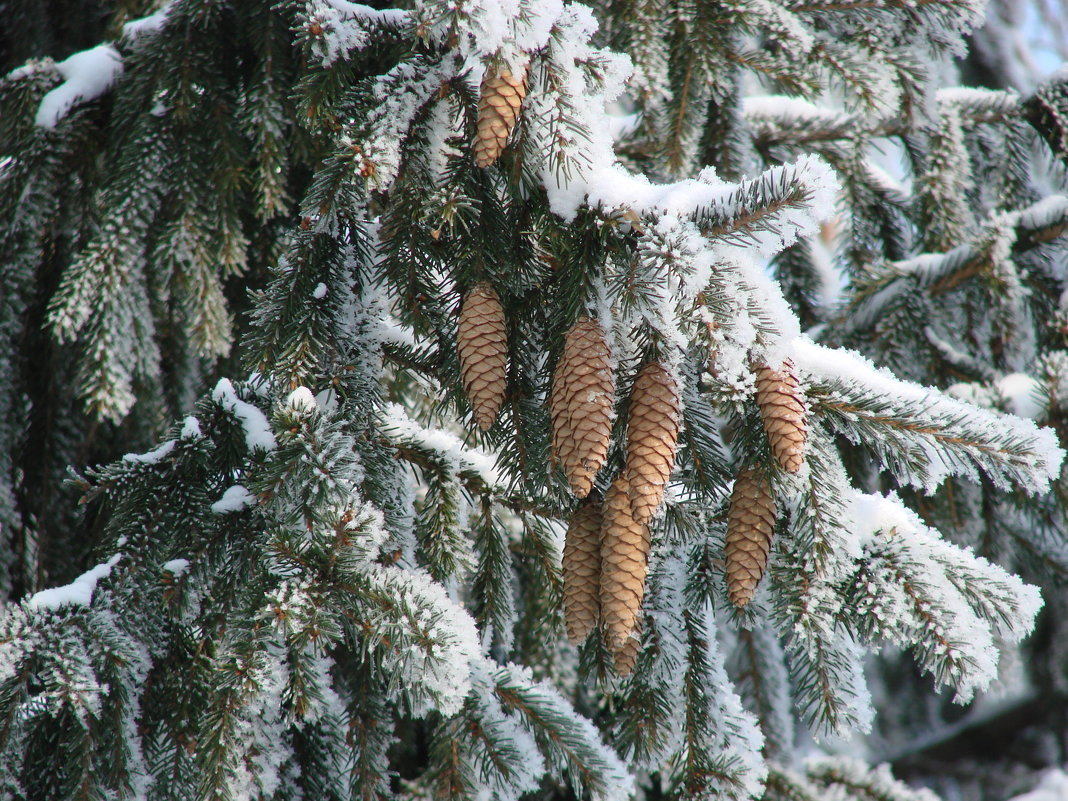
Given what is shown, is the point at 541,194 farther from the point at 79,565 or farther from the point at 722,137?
the point at 79,565

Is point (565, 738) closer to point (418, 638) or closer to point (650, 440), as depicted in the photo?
point (418, 638)

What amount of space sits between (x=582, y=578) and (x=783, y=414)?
0.35m

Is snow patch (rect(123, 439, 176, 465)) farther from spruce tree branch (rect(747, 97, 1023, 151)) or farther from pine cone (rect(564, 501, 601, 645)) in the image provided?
spruce tree branch (rect(747, 97, 1023, 151))

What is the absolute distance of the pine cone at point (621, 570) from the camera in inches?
37.1

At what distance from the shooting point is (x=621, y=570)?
950mm

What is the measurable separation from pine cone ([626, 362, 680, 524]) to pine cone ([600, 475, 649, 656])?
0.03 m

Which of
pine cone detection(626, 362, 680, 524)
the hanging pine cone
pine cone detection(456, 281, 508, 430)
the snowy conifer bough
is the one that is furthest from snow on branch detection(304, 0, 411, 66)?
the hanging pine cone

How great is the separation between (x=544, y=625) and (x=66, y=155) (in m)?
1.58

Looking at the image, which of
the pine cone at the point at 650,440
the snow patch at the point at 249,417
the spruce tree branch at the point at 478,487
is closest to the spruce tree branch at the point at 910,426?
the pine cone at the point at 650,440

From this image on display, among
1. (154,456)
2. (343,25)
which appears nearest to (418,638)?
(154,456)

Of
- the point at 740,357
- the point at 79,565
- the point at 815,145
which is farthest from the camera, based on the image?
the point at 815,145

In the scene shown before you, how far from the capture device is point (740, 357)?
3.05 ft

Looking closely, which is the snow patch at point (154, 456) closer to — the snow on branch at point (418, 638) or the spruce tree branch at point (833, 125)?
the snow on branch at point (418, 638)

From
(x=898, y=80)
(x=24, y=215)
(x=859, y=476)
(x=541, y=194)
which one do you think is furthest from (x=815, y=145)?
(x=24, y=215)
